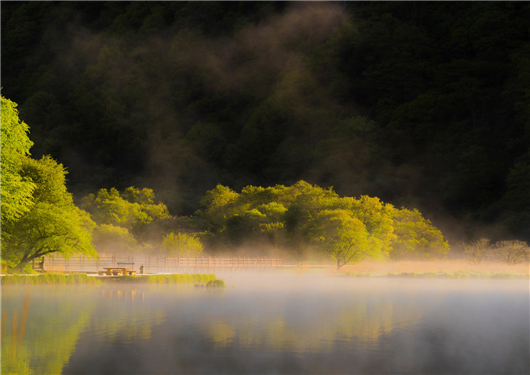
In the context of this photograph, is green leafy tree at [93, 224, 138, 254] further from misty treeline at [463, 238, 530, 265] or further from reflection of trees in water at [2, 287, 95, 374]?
reflection of trees in water at [2, 287, 95, 374]

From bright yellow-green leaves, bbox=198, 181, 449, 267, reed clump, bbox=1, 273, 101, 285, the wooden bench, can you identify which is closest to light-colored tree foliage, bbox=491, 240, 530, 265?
bright yellow-green leaves, bbox=198, 181, 449, 267

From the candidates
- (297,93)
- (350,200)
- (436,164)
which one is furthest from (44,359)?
(297,93)

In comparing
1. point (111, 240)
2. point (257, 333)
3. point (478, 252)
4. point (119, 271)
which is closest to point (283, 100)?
point (111, 240)

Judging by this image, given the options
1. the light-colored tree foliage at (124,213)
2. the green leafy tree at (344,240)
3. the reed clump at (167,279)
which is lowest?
the reed clump at (167,279)

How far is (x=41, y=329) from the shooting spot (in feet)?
61.9

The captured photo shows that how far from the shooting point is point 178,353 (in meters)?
15.5

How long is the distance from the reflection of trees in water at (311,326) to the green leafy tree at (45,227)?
52.8 ft

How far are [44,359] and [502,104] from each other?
100023 millimetres

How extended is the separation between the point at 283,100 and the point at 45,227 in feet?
301

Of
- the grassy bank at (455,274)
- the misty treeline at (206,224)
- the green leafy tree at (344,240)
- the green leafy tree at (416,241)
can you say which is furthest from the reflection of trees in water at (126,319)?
the green leafy tree at (416,241)

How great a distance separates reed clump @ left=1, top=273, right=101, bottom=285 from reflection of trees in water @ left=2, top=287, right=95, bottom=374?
390cm

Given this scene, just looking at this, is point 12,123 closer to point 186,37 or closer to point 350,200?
point 350,200

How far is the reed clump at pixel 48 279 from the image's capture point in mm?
33472

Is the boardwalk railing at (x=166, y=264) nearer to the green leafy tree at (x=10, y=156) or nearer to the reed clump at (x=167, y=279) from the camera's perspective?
the reed clump at (x=167, y=279)
